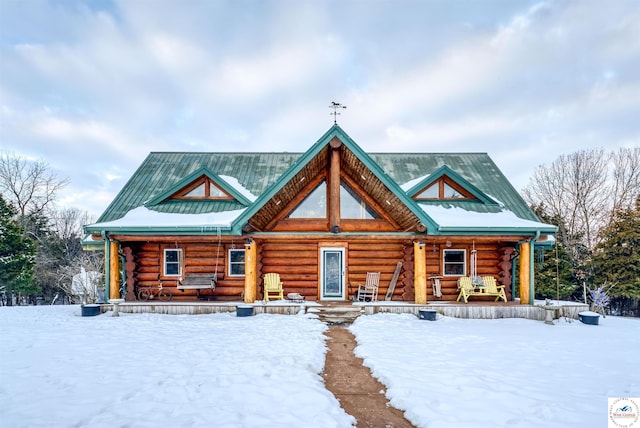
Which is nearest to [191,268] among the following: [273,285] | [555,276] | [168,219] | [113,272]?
[168,219]

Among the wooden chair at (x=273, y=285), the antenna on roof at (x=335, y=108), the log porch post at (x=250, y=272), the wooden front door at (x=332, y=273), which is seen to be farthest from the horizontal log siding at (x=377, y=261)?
the antenna on roof at (x=335, y=108)

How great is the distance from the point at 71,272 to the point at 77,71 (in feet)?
53.1

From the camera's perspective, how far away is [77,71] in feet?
50.4

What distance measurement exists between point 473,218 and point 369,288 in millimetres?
4404

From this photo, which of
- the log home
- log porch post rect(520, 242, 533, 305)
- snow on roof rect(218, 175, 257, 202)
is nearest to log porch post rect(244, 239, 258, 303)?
the log home

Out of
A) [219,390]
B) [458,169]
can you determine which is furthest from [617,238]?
[219,390]

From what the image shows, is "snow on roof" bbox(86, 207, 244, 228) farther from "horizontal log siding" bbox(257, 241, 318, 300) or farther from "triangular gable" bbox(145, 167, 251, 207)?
"horizontal log siding" bbox(257, 241, 318, 300)

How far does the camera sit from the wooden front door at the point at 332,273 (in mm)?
12445

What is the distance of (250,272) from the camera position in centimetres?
1099

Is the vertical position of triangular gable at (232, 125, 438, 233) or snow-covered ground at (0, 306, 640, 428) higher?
triangular gable at (232, 125, 438, 233)

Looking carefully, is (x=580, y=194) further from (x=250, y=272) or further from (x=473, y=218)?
(x=250, y=272)

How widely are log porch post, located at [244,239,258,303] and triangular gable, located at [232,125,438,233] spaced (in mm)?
799

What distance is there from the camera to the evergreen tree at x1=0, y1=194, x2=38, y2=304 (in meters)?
21.1

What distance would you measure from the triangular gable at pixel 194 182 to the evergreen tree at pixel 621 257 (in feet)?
74.0
